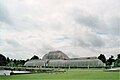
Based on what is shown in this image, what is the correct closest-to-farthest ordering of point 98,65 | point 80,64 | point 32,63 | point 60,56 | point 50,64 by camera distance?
point 98,65 < point 80,64 < point 50,64 < point 32,63 < point 60,56

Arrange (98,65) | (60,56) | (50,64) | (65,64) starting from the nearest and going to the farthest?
1. (98,65)
2. (65,64)
3. (50,64)
4. (60,56)

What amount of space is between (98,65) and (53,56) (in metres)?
50.6

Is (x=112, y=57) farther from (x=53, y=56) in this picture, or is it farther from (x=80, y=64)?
(x=53, y=56)

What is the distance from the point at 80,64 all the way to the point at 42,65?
2816cm

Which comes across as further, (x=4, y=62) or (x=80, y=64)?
(x=4, y=62)

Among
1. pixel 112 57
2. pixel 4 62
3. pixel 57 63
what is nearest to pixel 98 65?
pixel 112 57

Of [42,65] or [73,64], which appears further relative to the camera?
[42,65]

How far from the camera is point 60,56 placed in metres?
139

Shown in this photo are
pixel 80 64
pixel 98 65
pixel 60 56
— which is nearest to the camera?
pixel 98 65

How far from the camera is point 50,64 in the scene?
120 meters

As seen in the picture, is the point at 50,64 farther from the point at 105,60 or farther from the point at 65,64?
the point at 105,60

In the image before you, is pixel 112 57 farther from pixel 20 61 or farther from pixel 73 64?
pixel 20 61

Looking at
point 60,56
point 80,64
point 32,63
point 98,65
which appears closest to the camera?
point 98,65

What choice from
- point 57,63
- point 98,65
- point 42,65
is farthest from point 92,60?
point 42,65
